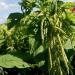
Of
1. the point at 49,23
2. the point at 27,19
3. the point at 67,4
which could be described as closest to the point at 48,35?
the point at 49,23

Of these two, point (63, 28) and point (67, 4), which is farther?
point (67, 4)

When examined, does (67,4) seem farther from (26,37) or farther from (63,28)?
(26,37)

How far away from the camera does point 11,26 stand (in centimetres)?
206

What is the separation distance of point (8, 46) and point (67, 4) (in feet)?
1.71

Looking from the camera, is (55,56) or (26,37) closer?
(55,56)

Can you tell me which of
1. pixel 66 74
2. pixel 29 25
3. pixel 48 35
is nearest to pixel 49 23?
pixel 48 35

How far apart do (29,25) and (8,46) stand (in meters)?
0.24

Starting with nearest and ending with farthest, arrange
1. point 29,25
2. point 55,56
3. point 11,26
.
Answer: point 55,56
point 29,25
point 11,26

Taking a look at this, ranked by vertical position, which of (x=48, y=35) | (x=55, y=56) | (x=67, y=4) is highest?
(x=67, y=4)

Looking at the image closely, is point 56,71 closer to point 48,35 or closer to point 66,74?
point 66,74

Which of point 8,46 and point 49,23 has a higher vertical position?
point 49,23

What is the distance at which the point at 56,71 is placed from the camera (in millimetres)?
1754

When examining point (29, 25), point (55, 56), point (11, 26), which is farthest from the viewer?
point (11, 26)

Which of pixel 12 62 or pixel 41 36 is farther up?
pixel 41 36
